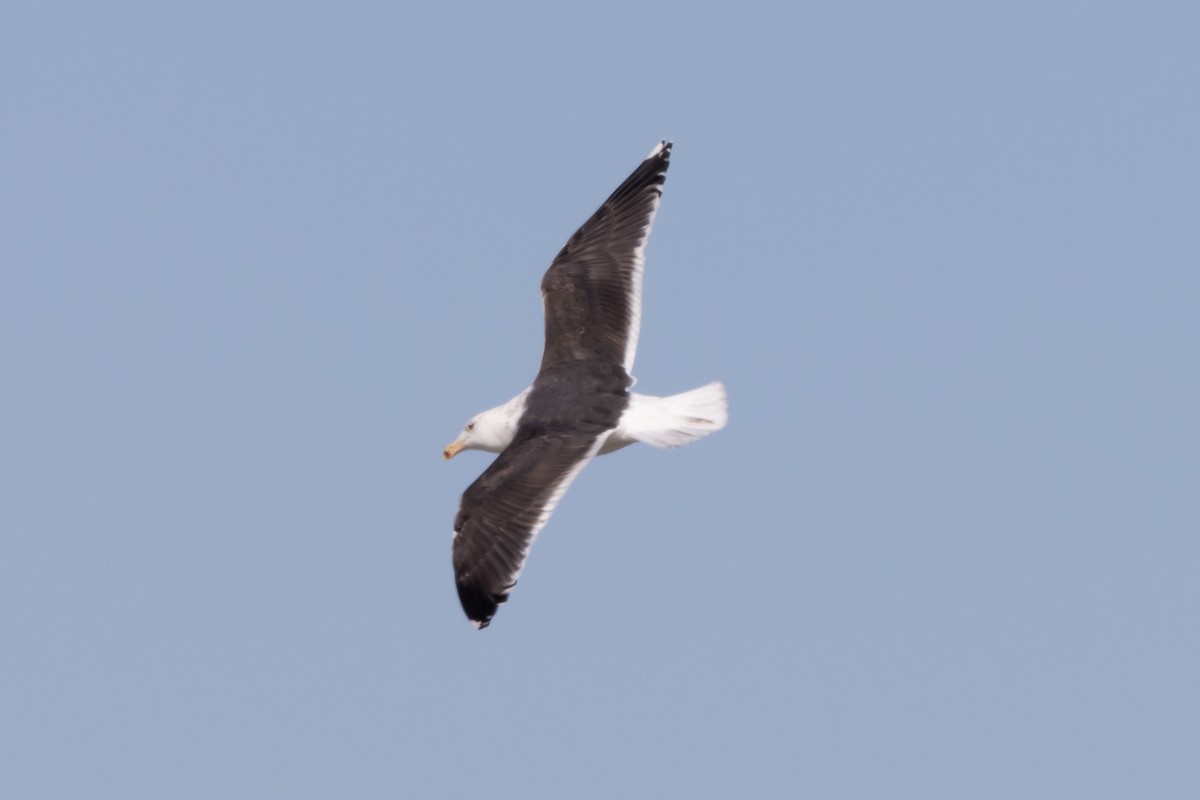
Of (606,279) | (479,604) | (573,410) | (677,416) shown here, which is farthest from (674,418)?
(479,604)

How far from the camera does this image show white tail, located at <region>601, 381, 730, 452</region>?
1438 cm

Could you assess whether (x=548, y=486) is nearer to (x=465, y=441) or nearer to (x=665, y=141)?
(x=465, y=441)

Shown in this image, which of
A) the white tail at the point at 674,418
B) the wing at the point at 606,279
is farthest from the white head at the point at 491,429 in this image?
the white tail at the point at 674,418

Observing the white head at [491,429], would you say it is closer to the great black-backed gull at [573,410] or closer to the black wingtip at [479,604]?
the great black-backed gull at [573,410]

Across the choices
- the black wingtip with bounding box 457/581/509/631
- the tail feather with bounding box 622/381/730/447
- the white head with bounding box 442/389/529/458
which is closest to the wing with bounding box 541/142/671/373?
the white head with bounding box 442/389/529/458

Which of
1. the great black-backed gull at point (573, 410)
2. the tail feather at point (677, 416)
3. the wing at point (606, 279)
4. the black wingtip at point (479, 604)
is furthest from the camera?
the wing at point (606, 279)

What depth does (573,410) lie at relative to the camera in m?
14.8

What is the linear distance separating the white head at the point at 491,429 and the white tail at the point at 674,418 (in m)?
0.91

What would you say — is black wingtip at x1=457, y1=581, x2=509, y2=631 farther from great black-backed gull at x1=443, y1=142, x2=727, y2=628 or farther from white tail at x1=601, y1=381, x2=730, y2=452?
white tail at x1=601, y1=381, x2=730, y2=452

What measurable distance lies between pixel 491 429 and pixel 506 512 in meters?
2.13

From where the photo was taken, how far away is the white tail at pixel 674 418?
47.2 feet

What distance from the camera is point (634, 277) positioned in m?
16.5

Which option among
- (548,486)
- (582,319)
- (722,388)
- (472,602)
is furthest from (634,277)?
(472,602)

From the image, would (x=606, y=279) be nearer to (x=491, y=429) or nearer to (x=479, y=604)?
(x=491, y=429)
